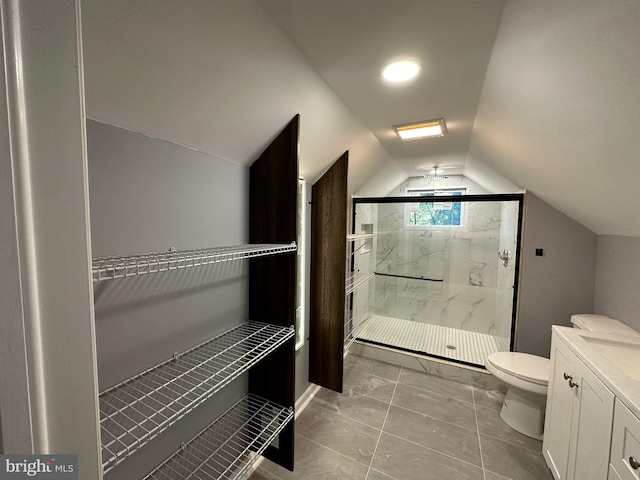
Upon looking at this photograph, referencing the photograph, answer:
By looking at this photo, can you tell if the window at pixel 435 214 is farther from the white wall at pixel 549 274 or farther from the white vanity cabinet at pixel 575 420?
the white vanity cabinet at pixel 575 420

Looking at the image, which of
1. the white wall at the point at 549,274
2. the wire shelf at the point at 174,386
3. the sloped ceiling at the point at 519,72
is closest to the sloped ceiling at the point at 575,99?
the sloped ceiling at the point at 519,72

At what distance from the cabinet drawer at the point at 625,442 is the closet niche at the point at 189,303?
136cm

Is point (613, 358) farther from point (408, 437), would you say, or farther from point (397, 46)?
point (397, 46)

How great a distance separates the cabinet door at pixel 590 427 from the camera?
3.50 ft

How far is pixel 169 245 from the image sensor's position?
111 centimetres

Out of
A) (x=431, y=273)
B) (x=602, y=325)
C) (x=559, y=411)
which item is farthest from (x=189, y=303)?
(x=431, y=273)

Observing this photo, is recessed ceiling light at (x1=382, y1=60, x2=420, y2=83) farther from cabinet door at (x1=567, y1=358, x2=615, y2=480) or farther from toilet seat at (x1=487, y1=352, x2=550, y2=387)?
toilet seat at (x1=487, y1=352, x2=550, y2=387)

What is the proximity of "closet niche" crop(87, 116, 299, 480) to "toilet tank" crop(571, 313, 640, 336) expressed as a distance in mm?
2081

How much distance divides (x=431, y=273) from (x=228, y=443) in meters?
3.18

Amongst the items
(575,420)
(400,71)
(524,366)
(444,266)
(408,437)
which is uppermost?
(400,71)

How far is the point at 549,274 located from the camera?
229cm

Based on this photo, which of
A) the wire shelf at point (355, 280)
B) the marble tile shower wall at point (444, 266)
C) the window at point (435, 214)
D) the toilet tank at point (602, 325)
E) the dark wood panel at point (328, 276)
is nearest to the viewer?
the toilet tank at point (602, 325)

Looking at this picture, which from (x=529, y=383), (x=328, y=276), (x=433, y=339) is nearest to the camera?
(x=529, y=383)

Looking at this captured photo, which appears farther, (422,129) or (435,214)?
(435,214)
